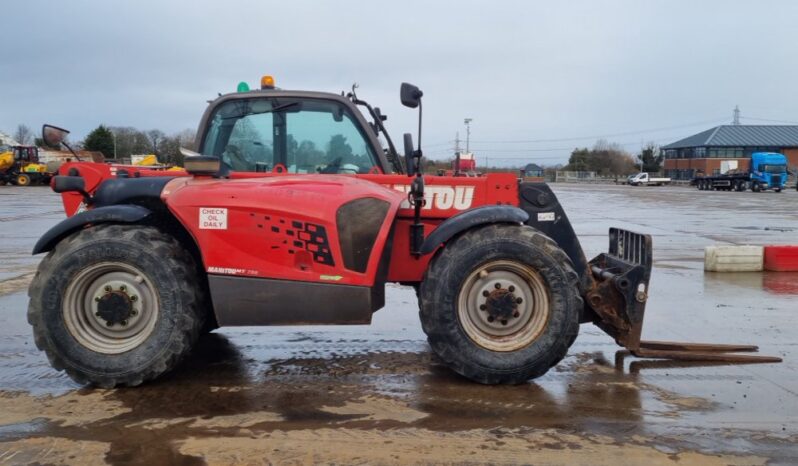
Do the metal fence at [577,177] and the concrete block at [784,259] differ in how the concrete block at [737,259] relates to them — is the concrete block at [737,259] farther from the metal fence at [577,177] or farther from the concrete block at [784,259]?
the metal fence at [577,177]

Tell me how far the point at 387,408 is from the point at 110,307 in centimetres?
193

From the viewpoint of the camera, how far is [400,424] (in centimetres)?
379

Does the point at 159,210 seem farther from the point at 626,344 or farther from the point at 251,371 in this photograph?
the point at 626,344

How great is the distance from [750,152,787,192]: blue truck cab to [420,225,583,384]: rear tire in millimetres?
54338

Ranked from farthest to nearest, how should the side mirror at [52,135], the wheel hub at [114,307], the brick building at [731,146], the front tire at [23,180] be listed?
the brick building at [731,146]
the front tire at [23,180]
the side mirror at [52,135]
the wheel hub at [114,307]

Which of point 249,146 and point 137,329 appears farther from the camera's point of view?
point 249,146

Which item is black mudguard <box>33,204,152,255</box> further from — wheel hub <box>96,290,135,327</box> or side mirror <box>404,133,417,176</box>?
side mirror <box>404,133,417,176</box>

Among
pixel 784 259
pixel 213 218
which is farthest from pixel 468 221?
pixel 784 259

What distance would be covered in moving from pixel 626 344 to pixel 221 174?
323cm

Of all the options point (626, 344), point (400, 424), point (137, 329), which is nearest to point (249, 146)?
point (137, 329)

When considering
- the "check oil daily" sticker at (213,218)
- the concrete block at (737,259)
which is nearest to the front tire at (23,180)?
the concrete block at (737,259)

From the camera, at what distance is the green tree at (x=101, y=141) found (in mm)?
50900

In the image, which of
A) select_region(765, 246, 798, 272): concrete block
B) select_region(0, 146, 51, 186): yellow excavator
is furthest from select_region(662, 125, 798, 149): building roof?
select_region(765, 246, 798, 272): concrete block

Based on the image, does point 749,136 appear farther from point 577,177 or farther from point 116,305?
point 116,305
